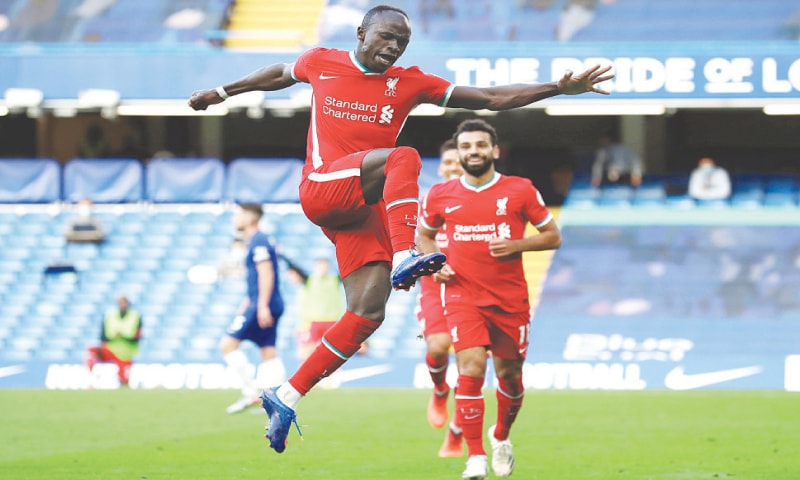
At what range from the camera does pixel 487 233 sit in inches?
324

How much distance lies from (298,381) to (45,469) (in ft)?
8.21

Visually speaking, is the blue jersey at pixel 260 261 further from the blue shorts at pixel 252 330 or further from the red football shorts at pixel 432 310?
the red football shorts at pixel 432 310

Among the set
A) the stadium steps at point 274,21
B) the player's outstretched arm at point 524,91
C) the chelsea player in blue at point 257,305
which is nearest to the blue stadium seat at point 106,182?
the stadium steps at point 274,21

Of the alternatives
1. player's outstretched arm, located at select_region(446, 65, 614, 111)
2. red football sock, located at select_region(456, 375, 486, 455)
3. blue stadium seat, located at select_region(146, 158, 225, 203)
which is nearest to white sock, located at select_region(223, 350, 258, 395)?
red football sock, located at select_region(456, 375, 486, 455)

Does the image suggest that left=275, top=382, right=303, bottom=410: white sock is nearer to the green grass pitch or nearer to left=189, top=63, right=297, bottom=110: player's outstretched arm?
the green grass pitch

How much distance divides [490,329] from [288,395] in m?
1.89

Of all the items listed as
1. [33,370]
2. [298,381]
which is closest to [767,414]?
[298,381]

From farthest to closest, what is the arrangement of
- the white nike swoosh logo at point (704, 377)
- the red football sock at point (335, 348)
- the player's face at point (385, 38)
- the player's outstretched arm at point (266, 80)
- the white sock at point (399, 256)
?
the white nike swoosh logo at point (704, 377) → the player's outstretched arm at point (266, 80) → the red football sock at point (335, 348) → the player's face at point (385, 38) → the white sock at point (399, 256)

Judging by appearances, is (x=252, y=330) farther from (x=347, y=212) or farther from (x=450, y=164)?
(x=347, y=212)

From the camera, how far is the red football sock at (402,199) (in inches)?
243

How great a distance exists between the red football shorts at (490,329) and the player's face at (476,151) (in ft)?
2.87

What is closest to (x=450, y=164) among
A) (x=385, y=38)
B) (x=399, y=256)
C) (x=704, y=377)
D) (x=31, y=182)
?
(x=385, y=38)

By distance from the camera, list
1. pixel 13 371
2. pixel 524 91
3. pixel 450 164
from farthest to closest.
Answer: pixel 13 371
pixel 450 164
pixel 524 91

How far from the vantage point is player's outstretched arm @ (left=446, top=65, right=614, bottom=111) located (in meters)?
6.39
